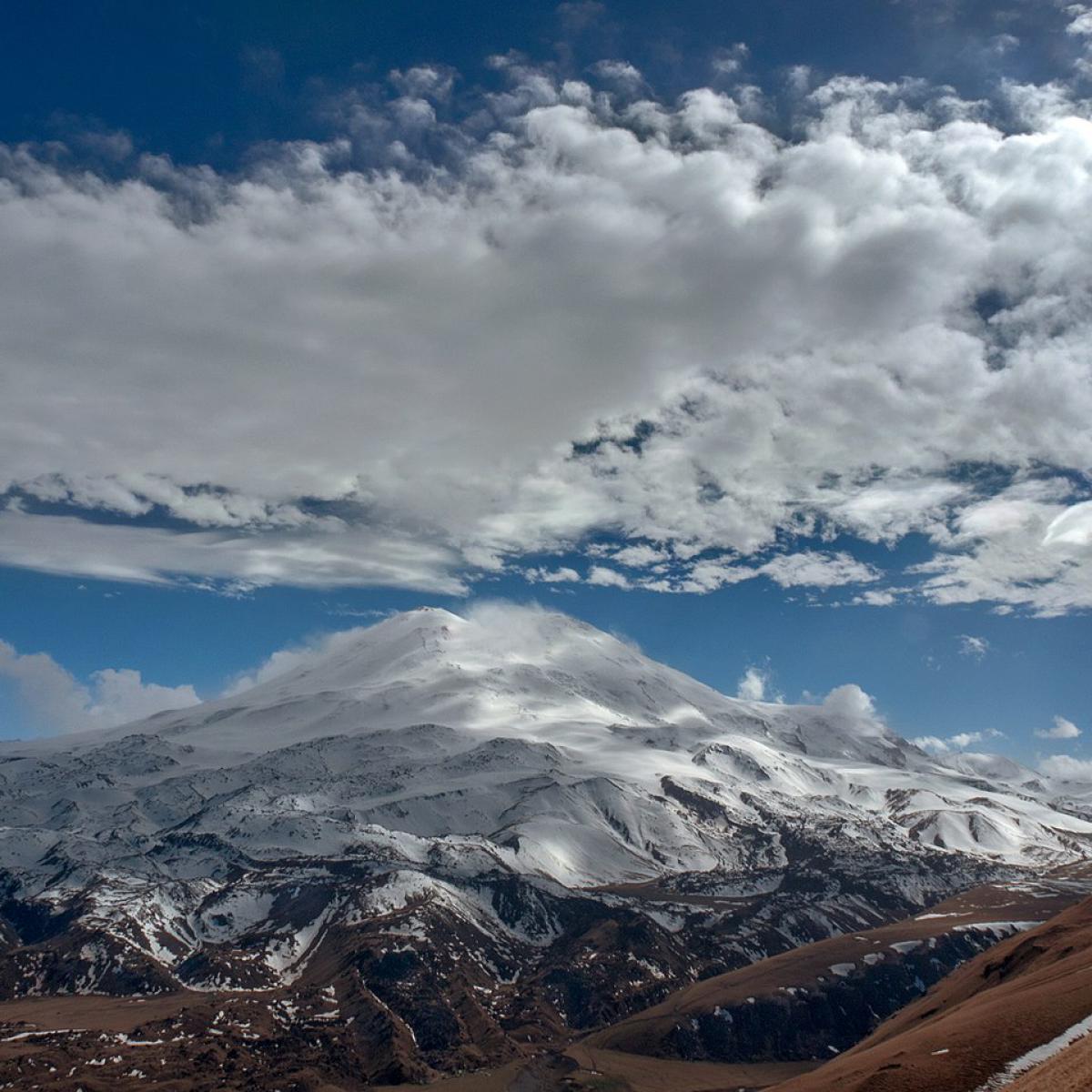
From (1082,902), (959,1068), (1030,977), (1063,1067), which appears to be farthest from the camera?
(1082,902)

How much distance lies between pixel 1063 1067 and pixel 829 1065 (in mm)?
74307

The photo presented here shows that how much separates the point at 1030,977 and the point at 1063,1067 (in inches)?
2959

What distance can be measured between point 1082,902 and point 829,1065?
322 feet

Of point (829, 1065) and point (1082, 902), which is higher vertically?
point (1082, 902)

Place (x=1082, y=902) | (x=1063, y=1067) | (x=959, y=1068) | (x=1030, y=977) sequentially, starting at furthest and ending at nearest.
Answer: (x=1082, y=902)
(x=1030, y=977)
(x=959, y=1068)
(x=1063, y=1067)

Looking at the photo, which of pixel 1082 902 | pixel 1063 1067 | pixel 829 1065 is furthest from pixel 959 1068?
pixel 1082 902

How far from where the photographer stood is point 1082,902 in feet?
635

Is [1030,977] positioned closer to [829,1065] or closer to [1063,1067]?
[829,1065]

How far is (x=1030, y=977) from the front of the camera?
129250 millimetres

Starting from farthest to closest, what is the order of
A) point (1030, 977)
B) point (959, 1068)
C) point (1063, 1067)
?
point (1030, 977) < point (959, 1068) < point (1063, 1067)

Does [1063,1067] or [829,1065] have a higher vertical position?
[1063,1067]

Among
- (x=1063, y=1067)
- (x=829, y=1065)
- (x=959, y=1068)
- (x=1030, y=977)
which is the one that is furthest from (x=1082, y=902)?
(x=1063, y=1067)

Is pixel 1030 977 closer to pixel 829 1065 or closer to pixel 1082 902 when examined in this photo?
pixel 829 1065

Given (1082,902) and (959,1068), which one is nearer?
(959,1068)
